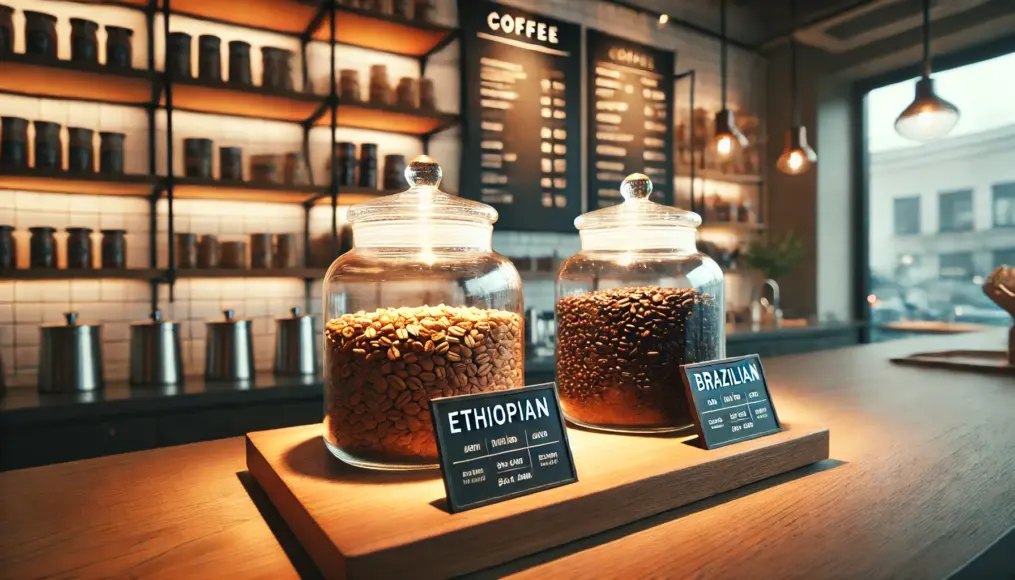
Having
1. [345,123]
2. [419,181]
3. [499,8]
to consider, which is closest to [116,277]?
[345,123]

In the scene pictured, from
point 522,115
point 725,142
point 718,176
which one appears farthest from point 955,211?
point 522,115

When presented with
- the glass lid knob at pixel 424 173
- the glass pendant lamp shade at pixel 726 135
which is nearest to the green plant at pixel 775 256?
the glass pendant lamp shade at pixel 726 135

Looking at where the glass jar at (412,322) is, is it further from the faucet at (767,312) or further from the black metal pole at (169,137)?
the faucet at (767,312)

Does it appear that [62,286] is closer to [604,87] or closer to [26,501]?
[26,501]

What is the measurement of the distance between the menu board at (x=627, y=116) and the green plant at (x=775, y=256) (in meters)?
0.88

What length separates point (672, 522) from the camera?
26.8 inches

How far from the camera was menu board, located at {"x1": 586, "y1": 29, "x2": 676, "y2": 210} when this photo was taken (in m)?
4.00

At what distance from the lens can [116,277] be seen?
2.32m

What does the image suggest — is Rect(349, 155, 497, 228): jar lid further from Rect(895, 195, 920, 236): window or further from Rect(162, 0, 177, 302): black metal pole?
Rect(895, 195, 920, 236): window

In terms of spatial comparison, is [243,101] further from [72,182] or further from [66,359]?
[66,359]

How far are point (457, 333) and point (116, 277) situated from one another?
2134mm

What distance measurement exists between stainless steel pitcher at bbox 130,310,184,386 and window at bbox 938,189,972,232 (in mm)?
4974

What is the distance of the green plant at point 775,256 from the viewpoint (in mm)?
4582

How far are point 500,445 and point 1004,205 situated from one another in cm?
495
